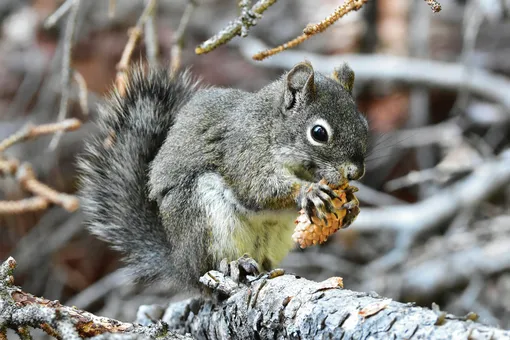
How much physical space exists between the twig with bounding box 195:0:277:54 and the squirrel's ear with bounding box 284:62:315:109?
476 mm

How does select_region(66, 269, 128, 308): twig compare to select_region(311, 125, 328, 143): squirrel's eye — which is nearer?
select_region(311, 125, 328, 143): squirrel's eye

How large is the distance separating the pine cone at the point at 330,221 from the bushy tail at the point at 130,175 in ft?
1.59

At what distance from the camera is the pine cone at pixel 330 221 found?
156 cm

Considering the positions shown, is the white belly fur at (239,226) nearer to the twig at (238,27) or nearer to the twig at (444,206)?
the twig at (238,27)

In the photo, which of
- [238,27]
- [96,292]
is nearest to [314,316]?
[238,27]

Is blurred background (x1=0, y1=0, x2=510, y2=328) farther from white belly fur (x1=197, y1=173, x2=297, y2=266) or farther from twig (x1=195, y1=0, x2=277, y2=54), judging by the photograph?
twig (x1=195, y1=0, x2=277, y2=54)

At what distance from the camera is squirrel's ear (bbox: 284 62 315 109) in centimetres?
185

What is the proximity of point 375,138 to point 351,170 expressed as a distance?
1.70ft

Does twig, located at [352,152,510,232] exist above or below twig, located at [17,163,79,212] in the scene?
above

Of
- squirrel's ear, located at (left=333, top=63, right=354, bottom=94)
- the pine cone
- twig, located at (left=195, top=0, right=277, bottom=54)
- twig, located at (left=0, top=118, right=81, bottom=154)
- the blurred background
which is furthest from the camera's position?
the blurred background

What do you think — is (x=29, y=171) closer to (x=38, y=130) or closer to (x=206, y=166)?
(x=38, y=130)

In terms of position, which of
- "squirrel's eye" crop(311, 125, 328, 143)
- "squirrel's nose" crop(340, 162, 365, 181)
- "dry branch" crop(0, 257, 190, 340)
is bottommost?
"dry branch" crop(0, 257, 190, 340)

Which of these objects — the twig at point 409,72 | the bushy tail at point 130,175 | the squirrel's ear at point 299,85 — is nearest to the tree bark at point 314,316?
the bushy tail at point 130,175

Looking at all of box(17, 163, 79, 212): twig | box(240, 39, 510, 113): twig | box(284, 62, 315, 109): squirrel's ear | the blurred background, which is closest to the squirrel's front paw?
box(284, 62, 315, 109): squirrel's ear
